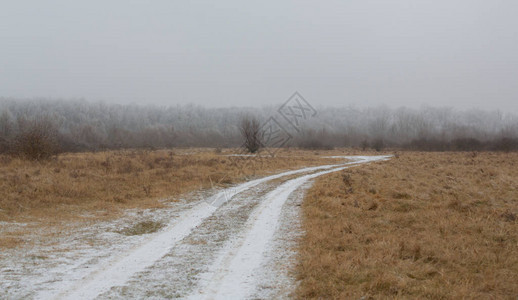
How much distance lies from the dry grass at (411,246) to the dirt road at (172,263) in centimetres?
75

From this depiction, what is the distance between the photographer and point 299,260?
6.94 metres

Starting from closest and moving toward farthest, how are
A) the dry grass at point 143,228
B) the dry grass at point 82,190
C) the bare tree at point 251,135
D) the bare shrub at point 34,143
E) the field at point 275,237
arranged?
the field at point 275,237
the dry grass at point 143,228
the dry grass at point 82,190
the bare shrub at point 34,143
the bare tree at point 251,135

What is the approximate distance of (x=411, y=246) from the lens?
24.2ft

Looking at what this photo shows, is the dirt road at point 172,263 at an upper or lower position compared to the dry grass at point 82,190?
lower

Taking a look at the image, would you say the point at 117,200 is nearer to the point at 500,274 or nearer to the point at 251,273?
the point at 251,273

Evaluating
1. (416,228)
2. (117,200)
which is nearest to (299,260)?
(416,228)

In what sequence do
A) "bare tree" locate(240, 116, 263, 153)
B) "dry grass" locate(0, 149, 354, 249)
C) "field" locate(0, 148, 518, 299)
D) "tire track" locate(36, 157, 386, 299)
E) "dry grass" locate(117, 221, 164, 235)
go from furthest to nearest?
"bare tree" locate(240, 116, 263, 153)
"dry grass" locate(0, 149, 354, 249)
"dry grass" locate(117, 221, 164, 235)
"field" locate(0, 148, 518, 299)
"tire track" locate(36, 157, 386, 299)

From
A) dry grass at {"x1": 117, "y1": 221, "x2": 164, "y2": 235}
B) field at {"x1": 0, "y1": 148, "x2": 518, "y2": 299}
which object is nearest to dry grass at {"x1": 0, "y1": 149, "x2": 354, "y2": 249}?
field at {"x1": 0, "y1": 148, "x2": 518, "y2": 299}

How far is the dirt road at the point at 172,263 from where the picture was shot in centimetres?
541

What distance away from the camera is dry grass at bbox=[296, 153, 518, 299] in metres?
5.43

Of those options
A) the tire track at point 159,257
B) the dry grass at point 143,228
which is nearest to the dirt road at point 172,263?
the tire track at point 159,257

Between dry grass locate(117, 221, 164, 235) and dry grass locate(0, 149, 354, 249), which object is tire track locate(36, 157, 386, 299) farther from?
dry grass locate(0, 149, 354, 249)

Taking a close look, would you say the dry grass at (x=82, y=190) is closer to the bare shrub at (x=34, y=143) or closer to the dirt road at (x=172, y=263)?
the bare shrub at (x=34, y=143)

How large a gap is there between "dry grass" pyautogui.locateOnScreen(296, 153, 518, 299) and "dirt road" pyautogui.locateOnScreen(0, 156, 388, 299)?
2.46 ft
